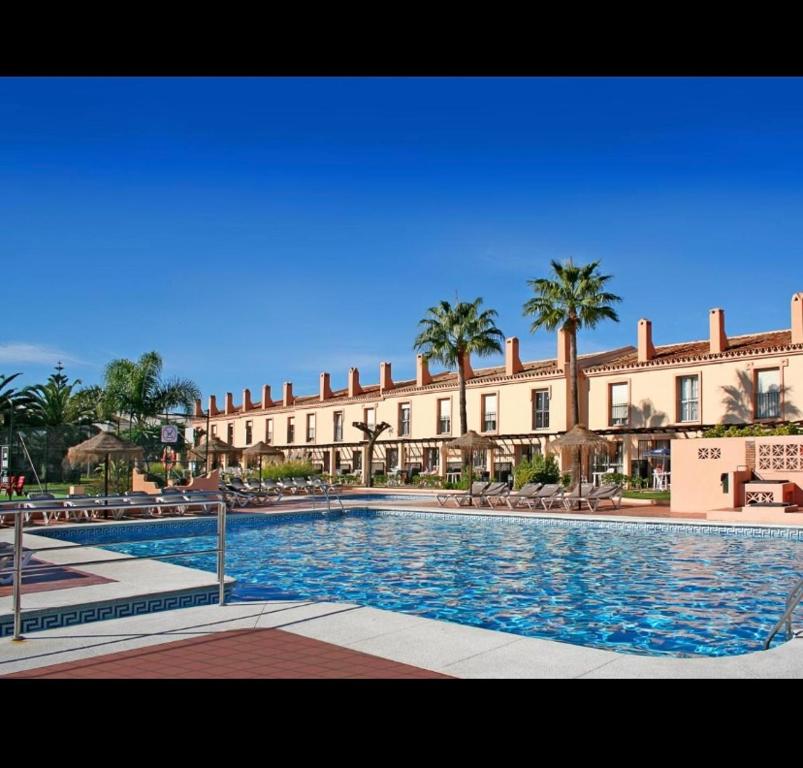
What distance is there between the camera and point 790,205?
15945 millimetres

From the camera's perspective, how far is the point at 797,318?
2712 cm

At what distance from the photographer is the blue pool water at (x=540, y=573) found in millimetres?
7905

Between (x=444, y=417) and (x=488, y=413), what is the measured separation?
287 cm

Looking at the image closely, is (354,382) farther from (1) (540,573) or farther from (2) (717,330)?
(1) (540,573)

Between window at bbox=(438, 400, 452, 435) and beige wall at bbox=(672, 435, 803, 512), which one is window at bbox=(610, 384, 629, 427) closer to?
window at bbox=(438, 400, 452, 435)

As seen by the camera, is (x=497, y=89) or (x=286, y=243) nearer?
(x=497, y=89)

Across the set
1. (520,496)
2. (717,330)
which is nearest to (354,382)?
(717,330)

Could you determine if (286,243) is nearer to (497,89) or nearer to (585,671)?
(497,89)

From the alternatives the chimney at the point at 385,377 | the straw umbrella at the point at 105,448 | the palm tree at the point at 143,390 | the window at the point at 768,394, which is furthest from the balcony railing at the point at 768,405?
the palm tree at the point at 143,390

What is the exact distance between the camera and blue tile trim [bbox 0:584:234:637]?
21.0ft

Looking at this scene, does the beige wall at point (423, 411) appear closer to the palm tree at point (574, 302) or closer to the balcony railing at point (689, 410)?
the balcony railing at point (689, 410)

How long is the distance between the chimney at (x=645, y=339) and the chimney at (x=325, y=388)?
2218cm
